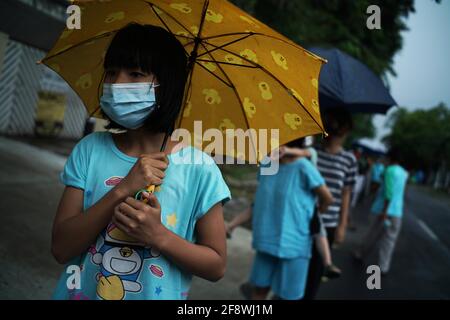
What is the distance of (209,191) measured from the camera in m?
1.47

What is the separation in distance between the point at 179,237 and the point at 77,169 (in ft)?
1.44

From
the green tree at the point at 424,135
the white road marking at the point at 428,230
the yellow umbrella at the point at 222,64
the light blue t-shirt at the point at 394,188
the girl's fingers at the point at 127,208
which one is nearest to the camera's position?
the girl's fingers at the point at 127,208

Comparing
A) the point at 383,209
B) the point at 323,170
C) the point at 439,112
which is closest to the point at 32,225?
the point at 323,170

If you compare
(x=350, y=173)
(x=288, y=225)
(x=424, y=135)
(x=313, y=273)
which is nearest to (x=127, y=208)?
(x=288, y=225)

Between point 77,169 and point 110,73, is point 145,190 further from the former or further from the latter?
point 110,73

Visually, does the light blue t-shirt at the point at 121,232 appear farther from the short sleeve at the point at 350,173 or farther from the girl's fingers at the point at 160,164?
the short sleeve at the point at 350,173

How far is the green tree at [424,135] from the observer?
36.3m

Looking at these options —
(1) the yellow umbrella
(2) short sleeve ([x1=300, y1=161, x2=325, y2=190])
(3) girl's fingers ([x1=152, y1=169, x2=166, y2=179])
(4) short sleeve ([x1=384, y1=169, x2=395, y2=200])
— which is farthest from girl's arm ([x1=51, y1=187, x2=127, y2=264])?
(4) short sleeve ([x1=384, y1=169, x2=395, y2=200])

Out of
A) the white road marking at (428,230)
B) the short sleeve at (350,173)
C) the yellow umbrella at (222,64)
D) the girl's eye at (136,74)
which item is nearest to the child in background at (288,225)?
the short sleeve at (350,173)

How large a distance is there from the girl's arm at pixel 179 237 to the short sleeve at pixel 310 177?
1.74 m

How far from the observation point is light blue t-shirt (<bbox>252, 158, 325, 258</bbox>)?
10.3 ft

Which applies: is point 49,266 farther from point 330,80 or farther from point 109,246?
point 330,80

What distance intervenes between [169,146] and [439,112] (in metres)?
70.6

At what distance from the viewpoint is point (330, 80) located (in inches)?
145
